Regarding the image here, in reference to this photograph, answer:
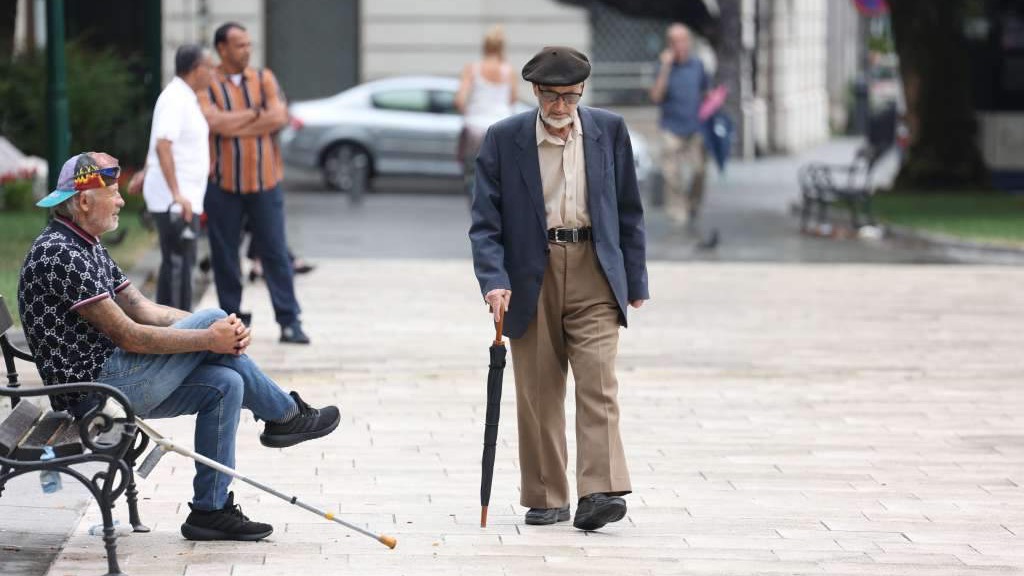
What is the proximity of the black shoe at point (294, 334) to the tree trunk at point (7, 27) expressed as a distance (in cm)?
997

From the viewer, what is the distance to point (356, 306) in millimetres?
12914

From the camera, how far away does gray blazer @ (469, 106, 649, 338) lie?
21.8ft

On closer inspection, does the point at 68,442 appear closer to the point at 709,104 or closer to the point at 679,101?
the point at 679,101

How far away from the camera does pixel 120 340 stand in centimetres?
602

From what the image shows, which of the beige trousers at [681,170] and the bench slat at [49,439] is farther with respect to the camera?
the beige trousers at [681,170]

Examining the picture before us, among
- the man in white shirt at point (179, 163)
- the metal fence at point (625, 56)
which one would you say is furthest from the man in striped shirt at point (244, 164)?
the metal fence at point (625, 56)

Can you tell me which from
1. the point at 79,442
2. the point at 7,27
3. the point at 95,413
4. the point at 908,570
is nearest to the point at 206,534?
the point at 79,442

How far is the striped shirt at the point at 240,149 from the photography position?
1083cm

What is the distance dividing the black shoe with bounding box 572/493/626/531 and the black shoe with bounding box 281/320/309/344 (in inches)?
185

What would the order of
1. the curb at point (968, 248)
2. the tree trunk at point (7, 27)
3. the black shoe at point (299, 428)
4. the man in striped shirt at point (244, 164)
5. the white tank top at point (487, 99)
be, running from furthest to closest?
the tree trunk at point (7, 27) < the white tank top at point (487, 99) < the curb at point (968, 248) < the man in striped shirt at point (244, 164) < the black shoe at point (299, 428)

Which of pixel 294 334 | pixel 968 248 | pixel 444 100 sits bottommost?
pixel 968 248

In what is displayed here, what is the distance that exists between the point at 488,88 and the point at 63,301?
12760mm

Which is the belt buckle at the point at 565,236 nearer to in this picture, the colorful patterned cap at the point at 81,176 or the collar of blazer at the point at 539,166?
the collar of blazer at the point at 539,166

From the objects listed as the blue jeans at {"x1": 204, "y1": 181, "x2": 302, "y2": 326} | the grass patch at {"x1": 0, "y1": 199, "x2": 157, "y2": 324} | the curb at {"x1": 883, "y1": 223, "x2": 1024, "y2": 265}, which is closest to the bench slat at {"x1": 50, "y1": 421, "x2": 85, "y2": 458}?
the blue jeans at {"x1": 204, "y1": 181, "x2": 302, "y2": 326}
